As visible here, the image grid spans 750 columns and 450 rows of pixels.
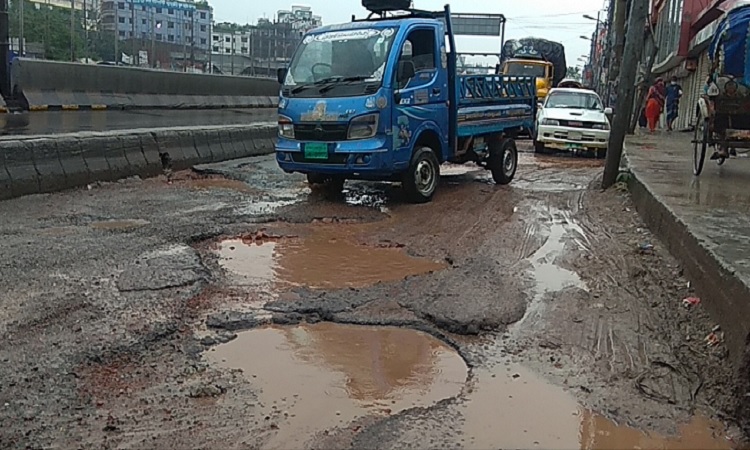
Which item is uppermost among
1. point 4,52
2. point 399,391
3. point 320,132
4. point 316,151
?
point 4,52

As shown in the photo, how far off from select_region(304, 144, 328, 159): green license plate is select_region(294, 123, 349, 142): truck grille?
76 millimetres

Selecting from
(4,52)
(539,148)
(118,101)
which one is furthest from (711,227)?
(118,101)

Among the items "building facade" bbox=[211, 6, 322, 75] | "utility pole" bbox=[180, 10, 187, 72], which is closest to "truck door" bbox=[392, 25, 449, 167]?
"utility pole" bbox=[180, 10, 187, 72]

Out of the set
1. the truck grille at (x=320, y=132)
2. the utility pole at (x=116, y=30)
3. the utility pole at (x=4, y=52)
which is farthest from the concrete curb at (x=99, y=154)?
the utility pole at (x=116, y=30)

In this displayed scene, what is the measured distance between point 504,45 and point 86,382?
3435 centimetres

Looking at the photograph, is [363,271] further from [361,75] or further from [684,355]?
[361,75]

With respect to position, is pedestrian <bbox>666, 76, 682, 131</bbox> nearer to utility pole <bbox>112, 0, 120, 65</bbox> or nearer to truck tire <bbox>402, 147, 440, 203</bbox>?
utility pole <bbox>112, 0, 120, 65</bbox>

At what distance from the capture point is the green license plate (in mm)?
9414

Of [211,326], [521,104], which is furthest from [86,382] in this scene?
[521,104]

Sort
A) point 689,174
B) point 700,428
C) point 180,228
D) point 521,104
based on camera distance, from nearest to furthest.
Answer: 1. point 700,428
2. point 180,228
3. point 689,174
4. point 521,104

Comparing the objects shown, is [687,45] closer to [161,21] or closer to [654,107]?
[654,107]

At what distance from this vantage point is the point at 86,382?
12.6 feet

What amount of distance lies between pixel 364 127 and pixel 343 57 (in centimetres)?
118

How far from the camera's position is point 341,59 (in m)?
9.80
